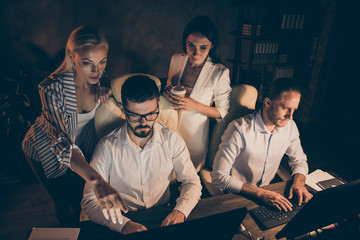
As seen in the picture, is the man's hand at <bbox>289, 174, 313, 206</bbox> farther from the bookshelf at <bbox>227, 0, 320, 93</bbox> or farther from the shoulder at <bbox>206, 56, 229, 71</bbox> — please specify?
the bookshelf at <bbox>227, 0, 320, 93</bbox>

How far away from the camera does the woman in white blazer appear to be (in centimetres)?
184

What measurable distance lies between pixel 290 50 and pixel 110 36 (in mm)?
3229

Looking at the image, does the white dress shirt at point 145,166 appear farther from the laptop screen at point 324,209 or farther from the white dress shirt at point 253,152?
the laptop screen at point 324,209

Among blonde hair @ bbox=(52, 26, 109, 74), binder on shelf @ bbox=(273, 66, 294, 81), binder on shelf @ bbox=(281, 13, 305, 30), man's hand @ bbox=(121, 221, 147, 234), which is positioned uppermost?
binder on shelf @ bbox=(281, 13, 305, 30)

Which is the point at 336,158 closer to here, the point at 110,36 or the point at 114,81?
the point at 114,81

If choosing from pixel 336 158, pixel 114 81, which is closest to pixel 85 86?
pixel 114 81

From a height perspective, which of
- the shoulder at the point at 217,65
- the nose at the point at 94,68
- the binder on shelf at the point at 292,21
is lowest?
the shoulder at the point at 217,65

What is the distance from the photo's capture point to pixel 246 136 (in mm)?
1745

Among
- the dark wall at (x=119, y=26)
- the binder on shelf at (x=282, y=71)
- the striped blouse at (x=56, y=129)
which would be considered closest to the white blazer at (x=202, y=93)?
the striped blouse at (x=56, y=129)

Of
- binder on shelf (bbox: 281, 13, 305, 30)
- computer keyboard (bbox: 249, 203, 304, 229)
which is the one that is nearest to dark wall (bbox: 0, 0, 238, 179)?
binder on shelf (bbox: 281, 13, 305, 30)

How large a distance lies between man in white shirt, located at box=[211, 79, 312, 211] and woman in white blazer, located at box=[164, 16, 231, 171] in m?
0.27

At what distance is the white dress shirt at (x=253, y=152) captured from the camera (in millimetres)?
1702

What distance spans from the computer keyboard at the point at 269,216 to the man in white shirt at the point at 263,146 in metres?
0.16

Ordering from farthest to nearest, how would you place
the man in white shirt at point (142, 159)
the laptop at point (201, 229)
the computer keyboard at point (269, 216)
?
1. the man in white shirt at point (142, 159)
2. the computer keyboard at point (269, 216)
3. the laptop at point (201, 229)
